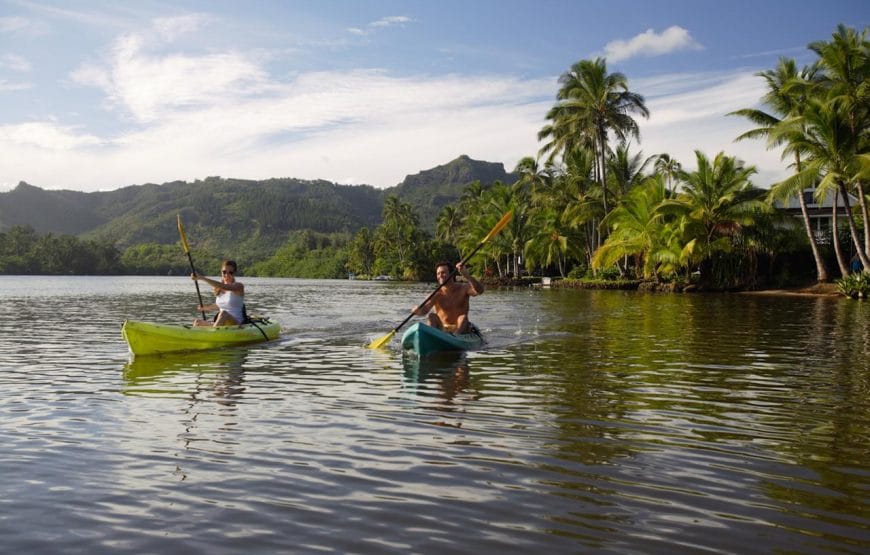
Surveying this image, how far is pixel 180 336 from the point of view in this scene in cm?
1331

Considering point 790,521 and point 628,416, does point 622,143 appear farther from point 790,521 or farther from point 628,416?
point 790,521

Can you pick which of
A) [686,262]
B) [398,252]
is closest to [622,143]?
[686,262]

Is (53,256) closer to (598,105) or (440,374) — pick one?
(598,105)

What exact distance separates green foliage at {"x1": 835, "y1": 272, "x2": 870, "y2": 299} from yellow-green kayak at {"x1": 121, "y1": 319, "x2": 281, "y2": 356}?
28.0 meters

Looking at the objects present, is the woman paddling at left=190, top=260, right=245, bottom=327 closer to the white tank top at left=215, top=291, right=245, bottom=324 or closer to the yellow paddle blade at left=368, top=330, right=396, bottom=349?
the white tank top at left=215, top=291, right=245, bottom=324

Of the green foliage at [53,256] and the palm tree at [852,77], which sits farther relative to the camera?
the green foliage at [53,256]

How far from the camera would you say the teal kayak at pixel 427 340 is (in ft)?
40.9

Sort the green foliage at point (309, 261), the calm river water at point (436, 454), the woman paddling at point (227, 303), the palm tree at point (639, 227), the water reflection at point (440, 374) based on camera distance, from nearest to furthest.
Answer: the calm river water at point (436, 454) < the water reflection at point (440, 374) < the woman paddling at point (227, 303) < the palm tree at point (639, 227) < the green foliage at point (309, 261)

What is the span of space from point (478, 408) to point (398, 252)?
96.2 metres

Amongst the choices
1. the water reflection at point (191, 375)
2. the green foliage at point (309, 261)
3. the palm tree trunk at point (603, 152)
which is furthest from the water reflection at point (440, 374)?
the green foliage at point (309, 261)

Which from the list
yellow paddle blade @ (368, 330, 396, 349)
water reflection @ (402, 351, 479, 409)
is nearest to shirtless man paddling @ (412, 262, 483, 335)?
yellow paddle blade @ (368, 330, 396, 349)

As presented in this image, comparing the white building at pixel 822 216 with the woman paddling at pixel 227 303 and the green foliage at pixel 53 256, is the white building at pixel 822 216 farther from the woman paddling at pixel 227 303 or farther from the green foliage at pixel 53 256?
the green foliage at pixel 53 256

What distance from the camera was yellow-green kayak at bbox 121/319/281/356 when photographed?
41.7 feet

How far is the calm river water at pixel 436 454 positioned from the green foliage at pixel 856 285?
877 inches
